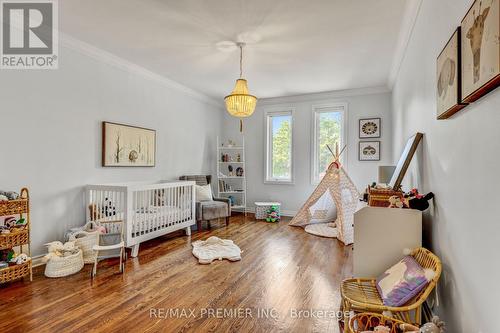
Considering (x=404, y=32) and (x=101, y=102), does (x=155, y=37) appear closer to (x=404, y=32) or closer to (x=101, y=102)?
(x=101, y=102)

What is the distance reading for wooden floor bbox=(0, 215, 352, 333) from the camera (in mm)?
1857

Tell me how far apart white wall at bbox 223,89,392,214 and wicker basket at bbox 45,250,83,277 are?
3.87 meters

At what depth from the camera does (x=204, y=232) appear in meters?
4.37

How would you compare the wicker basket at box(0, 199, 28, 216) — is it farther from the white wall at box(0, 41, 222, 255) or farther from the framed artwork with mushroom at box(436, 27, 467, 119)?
the framed artwork with mushroom at box(436, 27, 467, 119)

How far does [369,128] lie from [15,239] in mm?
5440

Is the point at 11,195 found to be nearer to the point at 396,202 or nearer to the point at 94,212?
the point at 94,212

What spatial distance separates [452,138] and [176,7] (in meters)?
2.52

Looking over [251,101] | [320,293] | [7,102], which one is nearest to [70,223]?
[7,102]

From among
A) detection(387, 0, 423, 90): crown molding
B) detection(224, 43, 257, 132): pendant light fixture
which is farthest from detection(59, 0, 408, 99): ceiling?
detection(224, 43, 257, 132): pendant light fixture

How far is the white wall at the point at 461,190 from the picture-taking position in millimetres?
1017

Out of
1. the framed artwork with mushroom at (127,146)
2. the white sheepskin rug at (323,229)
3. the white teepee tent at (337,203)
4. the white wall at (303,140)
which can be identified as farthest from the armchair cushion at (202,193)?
the white sheepskin rug at (323,229)

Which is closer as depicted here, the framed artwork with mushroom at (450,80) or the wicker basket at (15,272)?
the framed artwork with mushroom at (450,80)

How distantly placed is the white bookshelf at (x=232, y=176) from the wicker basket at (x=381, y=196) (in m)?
3.87

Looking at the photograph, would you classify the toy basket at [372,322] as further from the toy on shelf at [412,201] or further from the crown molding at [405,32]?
the crown molding at [405,32]
